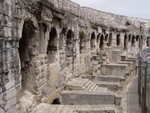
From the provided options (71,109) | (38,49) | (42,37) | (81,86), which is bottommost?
(71,109)

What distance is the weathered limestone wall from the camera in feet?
Answer: 15.5

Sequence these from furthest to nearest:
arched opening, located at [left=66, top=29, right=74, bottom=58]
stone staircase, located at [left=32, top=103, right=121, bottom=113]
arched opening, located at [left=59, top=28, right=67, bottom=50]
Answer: arched opening, located at [left=66, top=29, right=74, bottom=58], arched opening, located at [left=59, top=28, right=67, bottom=50], stone staircase, located at [left=32, top=103, right=121, bottom=113]

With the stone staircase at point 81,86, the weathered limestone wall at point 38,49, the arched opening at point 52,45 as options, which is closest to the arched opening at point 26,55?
the weathered limestone wall at point 38,49

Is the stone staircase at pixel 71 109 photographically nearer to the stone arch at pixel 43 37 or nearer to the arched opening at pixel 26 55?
the arched opening at pixel 26 55

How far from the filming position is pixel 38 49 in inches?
265

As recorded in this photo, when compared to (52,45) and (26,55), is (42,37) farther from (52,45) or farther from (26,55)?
(52,45)

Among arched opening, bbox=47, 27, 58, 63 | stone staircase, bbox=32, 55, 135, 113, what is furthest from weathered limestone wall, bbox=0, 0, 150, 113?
stone staircase, bbox=32, 55, 135, 113

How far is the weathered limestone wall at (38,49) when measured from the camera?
4.71 meters

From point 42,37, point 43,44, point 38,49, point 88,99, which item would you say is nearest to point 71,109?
point 88,99

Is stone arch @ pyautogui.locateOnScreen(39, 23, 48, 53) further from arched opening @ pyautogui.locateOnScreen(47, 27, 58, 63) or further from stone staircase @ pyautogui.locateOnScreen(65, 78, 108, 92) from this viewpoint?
stone staircase @ pyautogui.locateOnScreen(65, 78, 108, 92)

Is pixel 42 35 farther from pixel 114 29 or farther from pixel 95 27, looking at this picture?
pixel 114 29

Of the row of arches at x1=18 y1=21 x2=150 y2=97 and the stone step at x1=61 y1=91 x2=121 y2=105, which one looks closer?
the row of arches at x1=18 y1=21 x2=150 y2=97

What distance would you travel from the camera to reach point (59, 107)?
22.0 ft

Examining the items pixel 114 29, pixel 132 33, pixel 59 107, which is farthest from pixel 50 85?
pixel 132 33
